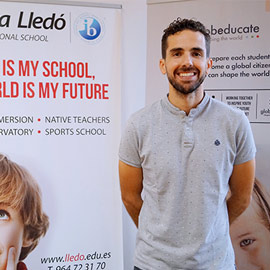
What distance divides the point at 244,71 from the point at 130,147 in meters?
1.16

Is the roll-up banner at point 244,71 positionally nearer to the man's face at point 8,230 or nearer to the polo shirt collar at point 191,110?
the polo shirt collar at point 191,110

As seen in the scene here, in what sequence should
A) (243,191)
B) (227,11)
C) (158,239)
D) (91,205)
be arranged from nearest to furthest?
1. (158,239)
2. (243,191)
3. (227,11)
4. (91,205)

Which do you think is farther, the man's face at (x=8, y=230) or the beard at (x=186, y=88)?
the man's face at (x=8, y=230)

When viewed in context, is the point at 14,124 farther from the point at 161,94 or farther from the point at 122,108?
the point at 161,94

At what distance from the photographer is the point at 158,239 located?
1411 millimetres

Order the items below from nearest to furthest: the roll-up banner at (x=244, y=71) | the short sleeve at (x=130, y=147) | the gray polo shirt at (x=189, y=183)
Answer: the gray polo shirt at (x=189, y=183) → the short sleeve at (x=130, y=147) → the roll-up banner at (x=244, y=71)

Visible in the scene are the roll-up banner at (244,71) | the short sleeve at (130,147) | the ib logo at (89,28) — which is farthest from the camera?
the ib logo at (89,28)

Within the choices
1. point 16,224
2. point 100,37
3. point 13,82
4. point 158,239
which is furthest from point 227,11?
point 16,224

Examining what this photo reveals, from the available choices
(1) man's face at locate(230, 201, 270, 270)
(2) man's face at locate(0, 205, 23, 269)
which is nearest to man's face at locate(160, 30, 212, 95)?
(1) man's face at locate(230, 201, 270, 270)

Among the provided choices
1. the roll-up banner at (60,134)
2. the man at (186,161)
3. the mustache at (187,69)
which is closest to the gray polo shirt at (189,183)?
the man at (186,161)

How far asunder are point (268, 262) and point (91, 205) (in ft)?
3.90

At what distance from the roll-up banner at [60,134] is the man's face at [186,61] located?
1.04 m

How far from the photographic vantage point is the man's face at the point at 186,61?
1.46 meters

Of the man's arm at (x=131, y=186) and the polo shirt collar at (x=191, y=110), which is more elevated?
the polo shirt collar at (x=191, y=110)
